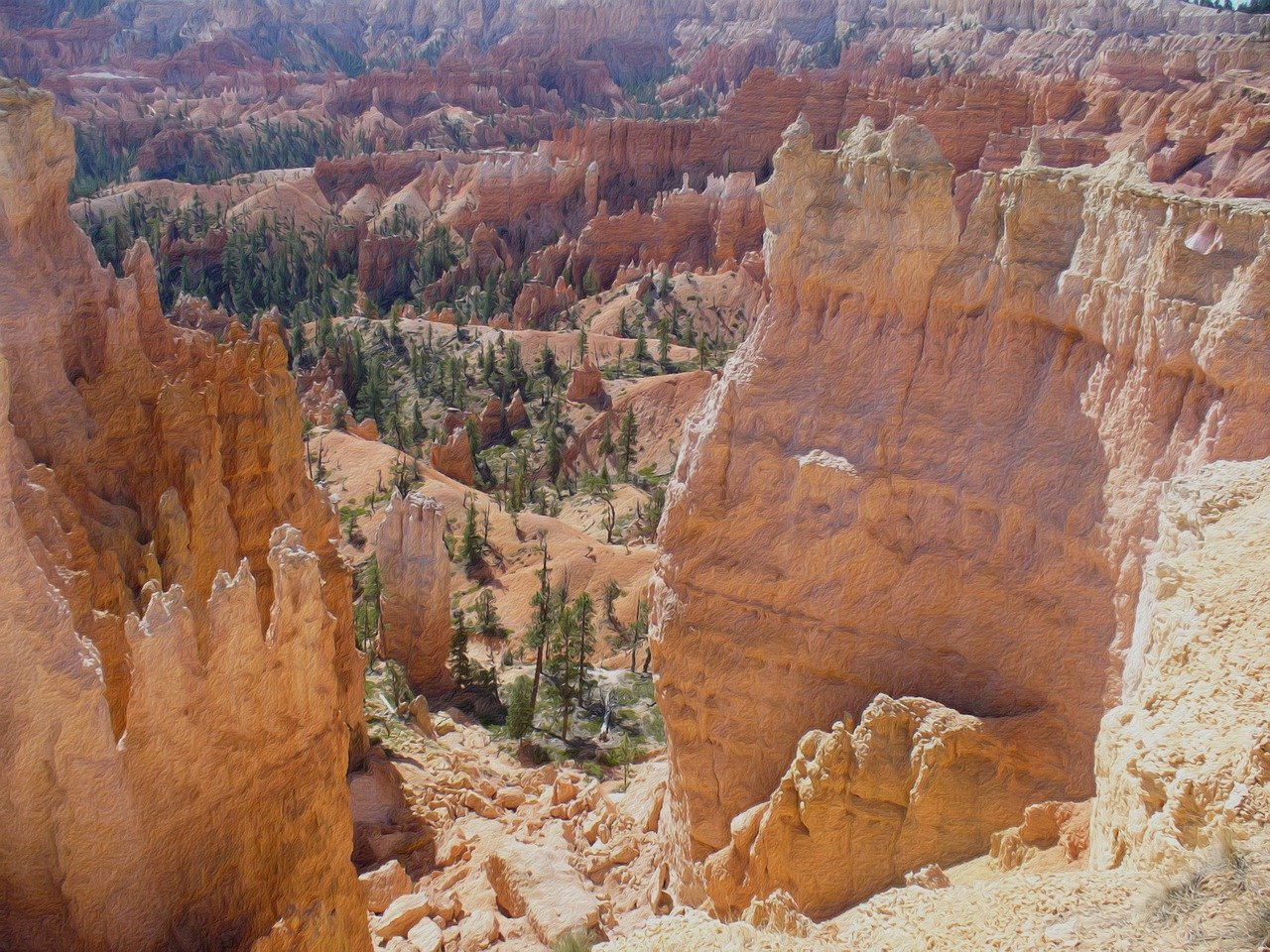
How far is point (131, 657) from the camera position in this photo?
1033 centimetres

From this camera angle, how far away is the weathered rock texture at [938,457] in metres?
10.5

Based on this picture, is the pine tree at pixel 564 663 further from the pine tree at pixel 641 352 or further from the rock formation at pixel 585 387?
the pine tree at pixel 641 352

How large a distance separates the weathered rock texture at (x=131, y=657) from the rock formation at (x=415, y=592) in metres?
10.5

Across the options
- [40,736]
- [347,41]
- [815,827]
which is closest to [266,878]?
[40,736]

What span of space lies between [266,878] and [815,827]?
5496mm

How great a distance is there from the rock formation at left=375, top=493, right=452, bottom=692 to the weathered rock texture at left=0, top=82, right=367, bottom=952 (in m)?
10.5

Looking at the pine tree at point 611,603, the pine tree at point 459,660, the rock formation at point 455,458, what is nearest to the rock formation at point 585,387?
the rock formation at point 455,458

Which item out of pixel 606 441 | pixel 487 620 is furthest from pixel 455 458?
pixel 487 620

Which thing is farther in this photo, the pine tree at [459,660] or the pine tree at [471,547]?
the pine tree at [471,547]

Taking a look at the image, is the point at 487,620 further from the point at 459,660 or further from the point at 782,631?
the point at 782,631

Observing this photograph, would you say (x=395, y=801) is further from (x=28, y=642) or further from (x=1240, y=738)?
(x=1240, y=738)

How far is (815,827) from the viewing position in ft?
37.4

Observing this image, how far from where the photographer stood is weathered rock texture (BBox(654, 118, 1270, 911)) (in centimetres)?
1053

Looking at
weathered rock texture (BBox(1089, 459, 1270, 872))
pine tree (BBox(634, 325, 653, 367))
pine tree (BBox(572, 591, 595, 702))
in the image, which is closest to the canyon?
weathered rock texture (BBox(1089, 459, 1270, 872))
